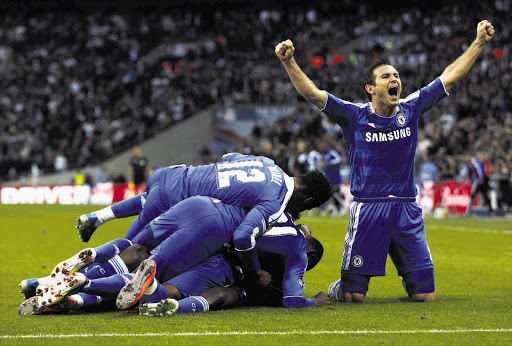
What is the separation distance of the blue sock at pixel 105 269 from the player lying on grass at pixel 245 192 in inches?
18.5

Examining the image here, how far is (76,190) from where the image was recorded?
31531 mm

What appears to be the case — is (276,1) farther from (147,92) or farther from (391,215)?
(391,215)

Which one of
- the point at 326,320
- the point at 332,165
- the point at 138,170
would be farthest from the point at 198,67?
the point at 326,320

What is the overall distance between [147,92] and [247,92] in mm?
5795

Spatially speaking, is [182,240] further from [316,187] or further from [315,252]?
[315,252]

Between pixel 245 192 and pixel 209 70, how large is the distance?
33761 millimetres

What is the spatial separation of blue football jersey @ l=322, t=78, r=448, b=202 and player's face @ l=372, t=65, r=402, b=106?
0.17m

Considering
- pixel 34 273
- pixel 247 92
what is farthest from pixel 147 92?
pixel 34 273

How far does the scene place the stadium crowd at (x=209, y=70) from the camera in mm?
30031

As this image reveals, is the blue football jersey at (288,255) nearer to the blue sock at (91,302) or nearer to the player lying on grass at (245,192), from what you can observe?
the player lying on grass at (245,192)

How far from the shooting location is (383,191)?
738cm

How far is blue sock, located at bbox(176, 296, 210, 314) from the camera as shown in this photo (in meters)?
6.28

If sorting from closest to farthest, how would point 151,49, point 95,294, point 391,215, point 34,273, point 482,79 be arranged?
point 95,294, point 391,215, point 34,273, point 482,79, point 151,49

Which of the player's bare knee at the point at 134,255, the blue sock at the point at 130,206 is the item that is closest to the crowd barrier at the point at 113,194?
the blue sock at the point at 130,206
